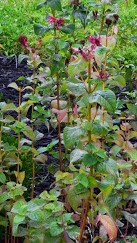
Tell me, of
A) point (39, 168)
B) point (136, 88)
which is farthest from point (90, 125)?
point (136, 88)

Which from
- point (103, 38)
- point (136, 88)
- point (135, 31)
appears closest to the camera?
point (103, 38)

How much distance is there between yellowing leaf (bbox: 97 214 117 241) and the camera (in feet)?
7.67

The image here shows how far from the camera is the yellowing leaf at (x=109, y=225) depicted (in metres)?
2.34

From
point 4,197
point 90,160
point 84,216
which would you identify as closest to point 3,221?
point 4,197

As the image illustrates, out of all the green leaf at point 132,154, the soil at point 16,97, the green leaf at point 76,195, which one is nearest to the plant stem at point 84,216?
the green leaf at point 76,195

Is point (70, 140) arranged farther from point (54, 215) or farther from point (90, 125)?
point (54, 215)

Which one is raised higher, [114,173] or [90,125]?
[90,125]

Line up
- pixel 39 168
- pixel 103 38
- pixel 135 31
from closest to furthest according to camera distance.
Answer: pixel 103 38 < pixel 39 168 < pixel 135 31

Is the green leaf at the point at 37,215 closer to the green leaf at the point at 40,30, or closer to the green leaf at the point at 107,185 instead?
the green leaf at the point at 107,185

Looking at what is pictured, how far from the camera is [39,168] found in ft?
11.5

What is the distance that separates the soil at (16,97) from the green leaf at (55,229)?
2.35ft

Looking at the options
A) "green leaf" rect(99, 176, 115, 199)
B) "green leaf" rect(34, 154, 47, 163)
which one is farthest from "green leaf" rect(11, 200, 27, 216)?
"green leaf" rect(34, 154, 47, 163)

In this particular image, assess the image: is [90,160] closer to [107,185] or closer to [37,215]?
[107,185]

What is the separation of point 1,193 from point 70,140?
1.82 feet
